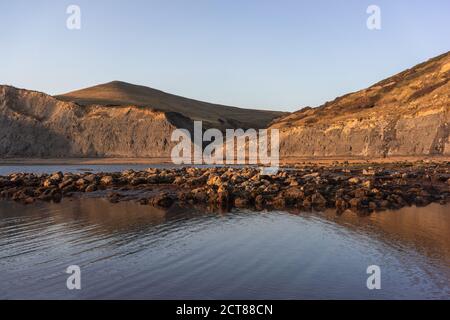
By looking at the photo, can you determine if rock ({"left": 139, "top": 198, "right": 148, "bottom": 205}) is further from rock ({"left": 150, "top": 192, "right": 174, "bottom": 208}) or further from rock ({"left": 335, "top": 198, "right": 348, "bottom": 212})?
rock ({"left": 335, "top": 198, "right": 348, "bottom": 212})

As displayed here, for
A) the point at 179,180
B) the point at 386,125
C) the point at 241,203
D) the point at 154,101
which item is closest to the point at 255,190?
the point at 241,203

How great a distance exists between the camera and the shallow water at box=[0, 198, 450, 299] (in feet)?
40.3

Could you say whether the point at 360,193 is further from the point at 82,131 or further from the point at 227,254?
the point at 82,131

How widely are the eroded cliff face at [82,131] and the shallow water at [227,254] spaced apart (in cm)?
7303

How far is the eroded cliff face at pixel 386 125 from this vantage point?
68688 mm

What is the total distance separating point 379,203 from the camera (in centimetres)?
2667

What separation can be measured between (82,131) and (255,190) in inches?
3008

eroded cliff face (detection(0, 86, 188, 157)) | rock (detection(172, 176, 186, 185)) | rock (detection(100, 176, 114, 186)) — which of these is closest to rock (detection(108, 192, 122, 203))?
rock (detection(172, 176, 186, 185))

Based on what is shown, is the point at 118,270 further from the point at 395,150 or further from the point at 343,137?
the point at 343,137

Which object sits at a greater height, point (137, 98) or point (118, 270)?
point (137, 98)

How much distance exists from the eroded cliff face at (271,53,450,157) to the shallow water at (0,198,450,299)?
155 feet

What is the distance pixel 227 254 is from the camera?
52.6 feet
